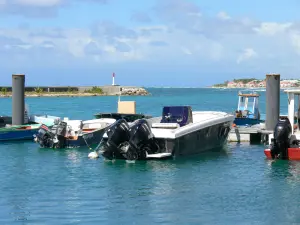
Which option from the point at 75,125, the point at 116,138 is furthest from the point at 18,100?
the point at 116,138

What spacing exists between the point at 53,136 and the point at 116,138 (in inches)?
303

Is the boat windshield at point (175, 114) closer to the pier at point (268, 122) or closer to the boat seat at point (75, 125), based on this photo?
the pier at point (268, 122)

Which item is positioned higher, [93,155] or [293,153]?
[293,153]

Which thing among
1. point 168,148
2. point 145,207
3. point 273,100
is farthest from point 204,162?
point 145,207

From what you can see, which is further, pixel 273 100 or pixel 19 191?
pixel 273 100

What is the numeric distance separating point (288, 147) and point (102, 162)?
830cm

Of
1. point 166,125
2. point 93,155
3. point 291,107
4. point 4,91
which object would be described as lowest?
point 93,155

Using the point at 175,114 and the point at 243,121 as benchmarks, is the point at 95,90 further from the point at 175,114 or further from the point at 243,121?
the point at 175,114

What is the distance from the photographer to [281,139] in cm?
2839

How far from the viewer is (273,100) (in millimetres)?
35406

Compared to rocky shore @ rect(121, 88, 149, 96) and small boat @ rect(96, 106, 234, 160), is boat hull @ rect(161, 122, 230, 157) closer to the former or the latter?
small boat @ rect(96, 106, 234, 160)

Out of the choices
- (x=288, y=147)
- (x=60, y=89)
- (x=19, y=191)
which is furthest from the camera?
(x=60, y=89)

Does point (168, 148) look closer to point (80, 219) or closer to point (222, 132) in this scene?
point (222, 132)

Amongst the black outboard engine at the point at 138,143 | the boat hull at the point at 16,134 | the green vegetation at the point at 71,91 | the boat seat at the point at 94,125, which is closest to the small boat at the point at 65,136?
the boat seat at the point at 94,125
